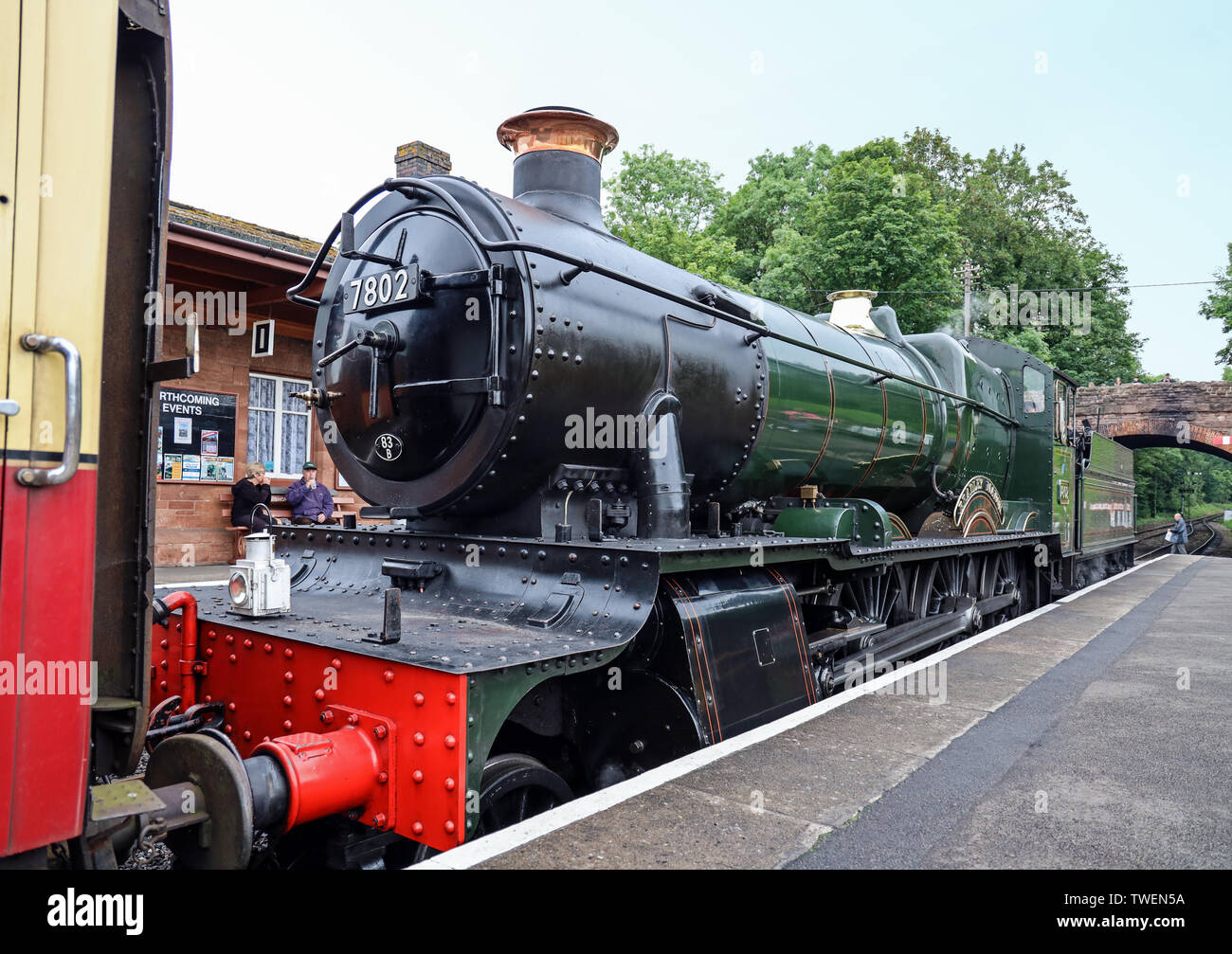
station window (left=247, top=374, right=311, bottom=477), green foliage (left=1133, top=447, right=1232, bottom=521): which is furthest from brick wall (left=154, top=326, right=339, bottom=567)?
green foliage (left=1133, top=447, right=1232, bottom=521)

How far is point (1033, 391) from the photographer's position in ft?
30.6

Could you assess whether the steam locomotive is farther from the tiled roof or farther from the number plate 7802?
the tiled roof

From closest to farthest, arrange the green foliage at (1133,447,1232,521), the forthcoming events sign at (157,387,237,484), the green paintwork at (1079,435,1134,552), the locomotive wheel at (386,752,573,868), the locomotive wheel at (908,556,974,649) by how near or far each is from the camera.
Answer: the locomotive wheel at (386,752,573,868)
the locomotive wheel at (908,556,974,649)
the forthcoming events sign at (157,387,237,484)
the green paintwork at (1079,435,1134,552)
the green foliage at (1133,447,1232,521)

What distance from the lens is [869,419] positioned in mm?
5754

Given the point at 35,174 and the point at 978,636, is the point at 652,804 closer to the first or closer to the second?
the point at 35,174

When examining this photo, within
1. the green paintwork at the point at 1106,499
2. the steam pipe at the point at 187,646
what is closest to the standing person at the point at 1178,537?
the green paintwork at the point at 1106,499

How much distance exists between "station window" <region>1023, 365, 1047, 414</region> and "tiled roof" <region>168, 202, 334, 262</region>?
7840 millimetres

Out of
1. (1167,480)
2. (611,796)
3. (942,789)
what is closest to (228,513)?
(611,796)

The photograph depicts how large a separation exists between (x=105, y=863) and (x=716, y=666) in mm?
2290

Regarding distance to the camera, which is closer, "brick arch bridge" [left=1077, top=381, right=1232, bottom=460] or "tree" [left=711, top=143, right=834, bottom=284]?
"brick arch bridge" [left=1077, top=381, right=1232, bottom=460]

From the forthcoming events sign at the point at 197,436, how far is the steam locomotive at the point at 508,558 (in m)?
5.79

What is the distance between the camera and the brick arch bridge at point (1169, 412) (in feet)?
90.1

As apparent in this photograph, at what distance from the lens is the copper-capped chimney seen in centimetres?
420
